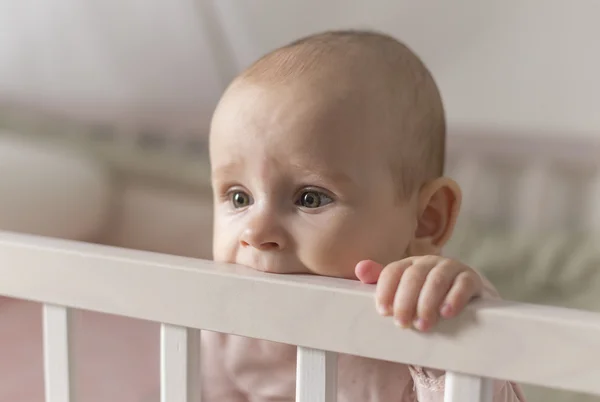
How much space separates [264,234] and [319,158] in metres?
0.08

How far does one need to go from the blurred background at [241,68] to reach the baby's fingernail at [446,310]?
2.63 feet

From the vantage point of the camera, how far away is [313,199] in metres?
0.72

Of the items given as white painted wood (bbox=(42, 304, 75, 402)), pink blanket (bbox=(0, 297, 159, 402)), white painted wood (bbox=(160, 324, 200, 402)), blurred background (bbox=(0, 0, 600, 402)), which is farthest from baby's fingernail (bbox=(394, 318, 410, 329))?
blurred background (bbox=(0, 0, 600, 402))

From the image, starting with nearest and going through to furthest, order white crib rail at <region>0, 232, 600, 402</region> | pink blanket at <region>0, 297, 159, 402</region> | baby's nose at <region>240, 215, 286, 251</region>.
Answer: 1. white crib rail at <region>0, 232, 600, 402</region>
2. baby's nose at <region>240, 215, 286, 251</region>
3. pink blanket at <region>0, 297, 159, 402</region>

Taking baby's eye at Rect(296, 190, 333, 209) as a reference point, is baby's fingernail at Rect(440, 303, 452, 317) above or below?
above

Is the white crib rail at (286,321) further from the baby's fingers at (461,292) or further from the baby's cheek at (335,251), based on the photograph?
the baby's cheek at (335,251)

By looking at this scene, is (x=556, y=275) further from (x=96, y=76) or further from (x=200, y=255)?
(x=96, y=76)

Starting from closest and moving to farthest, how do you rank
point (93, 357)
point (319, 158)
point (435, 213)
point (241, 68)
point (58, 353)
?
point (58, 353) < point (319, 158) < point (435, 213) < point (93, 357) < point (241, 68)

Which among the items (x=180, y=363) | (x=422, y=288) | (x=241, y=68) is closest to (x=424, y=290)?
(x=422, y=288)

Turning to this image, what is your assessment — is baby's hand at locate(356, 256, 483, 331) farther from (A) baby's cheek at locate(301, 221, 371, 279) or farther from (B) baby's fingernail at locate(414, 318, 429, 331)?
(A) baby's cheek at locate(301, 221, 371, 279)

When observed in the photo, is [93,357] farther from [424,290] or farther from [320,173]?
[424,290]

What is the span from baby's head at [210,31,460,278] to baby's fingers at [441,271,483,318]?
7.7 inches

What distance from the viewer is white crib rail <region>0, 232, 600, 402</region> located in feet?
1.54

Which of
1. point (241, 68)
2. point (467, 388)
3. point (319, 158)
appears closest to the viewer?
point (467, 388)
